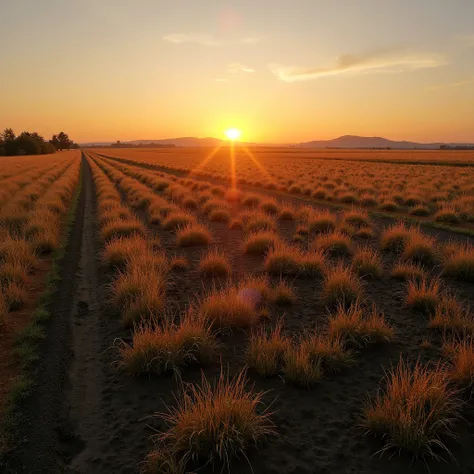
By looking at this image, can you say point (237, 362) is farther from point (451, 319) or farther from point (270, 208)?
point (270, 208)

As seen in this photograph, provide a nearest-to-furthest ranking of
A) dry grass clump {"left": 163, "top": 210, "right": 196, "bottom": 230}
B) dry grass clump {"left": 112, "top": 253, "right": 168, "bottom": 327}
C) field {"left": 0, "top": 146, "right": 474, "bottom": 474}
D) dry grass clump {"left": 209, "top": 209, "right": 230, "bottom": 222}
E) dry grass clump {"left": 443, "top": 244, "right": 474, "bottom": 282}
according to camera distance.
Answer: field {"left": 0, "top": 146, "right": 474, "bottom": 474} → dry grass clump {"left": 112, "top": 253, "right": 168, "bottom": 327} → dry grass clump {"left": 443, "top": 244, "right": 474, "bottom": 282} → dry grass clump {"left": 163, "top": 210, "right": 196, "bottom": 230} → dry grass clump {"left": 209, "top": 209, "right": 230, "bottom": 222}

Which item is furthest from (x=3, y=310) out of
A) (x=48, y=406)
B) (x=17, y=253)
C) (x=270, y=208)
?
(x=270, y=208)

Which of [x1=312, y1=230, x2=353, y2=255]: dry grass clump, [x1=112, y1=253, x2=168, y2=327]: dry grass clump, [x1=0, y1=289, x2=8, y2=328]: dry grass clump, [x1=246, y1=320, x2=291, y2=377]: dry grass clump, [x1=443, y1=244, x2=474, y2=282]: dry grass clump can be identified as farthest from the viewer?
[x1=312, y1=230, x2=353, y2=255]: dry grass clump

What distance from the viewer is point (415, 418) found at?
12.3 feet

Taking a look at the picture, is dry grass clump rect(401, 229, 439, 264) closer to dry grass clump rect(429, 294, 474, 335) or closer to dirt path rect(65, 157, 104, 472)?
dry grass clump rect(429, 294, 474, 335)

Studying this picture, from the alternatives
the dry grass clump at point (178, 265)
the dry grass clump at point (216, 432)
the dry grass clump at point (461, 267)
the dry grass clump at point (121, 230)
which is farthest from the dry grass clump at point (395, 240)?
the dry grass clump at point (216, 432)

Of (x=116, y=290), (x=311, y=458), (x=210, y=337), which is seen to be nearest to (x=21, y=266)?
(x=116, y=290)

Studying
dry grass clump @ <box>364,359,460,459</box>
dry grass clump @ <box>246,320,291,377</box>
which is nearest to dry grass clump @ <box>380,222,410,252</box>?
dry grass clump @ <box>246,320,291,377</box>

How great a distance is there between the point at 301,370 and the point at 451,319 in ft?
10.6

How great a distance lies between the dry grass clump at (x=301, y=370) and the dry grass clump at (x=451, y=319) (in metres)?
2.47

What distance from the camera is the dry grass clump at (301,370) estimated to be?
475 centimetres

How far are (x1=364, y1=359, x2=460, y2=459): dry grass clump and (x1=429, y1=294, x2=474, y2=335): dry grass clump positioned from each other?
216 cm

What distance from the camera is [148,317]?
661cm

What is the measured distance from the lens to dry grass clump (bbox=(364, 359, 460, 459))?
3.58m
